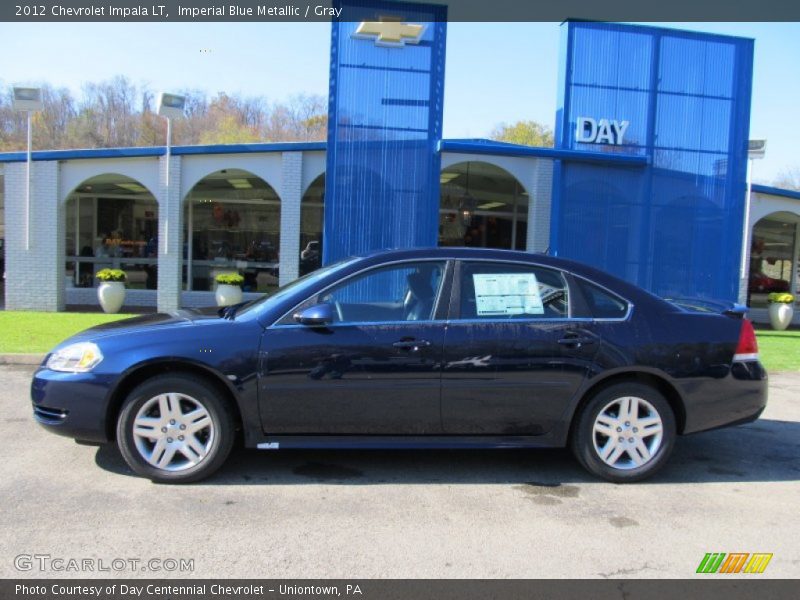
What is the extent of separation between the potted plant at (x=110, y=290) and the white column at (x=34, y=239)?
94 cm

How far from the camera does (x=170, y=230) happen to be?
1386 cm

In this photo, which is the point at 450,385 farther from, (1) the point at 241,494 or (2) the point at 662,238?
(2) the point at 662,238

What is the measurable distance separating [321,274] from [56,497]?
87.1 inches

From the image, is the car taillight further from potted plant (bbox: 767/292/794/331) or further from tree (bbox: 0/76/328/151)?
tree (bbox: 0/76/328/151)

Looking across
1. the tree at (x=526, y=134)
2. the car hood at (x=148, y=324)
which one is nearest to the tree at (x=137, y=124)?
the tree at (x=526, y=134)

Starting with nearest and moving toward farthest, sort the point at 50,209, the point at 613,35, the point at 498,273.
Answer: the point at 498,273 < the point at 613,35 < the point at 50,209

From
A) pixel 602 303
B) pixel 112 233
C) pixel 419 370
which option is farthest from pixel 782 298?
pixel 112 233

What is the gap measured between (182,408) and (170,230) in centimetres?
1046

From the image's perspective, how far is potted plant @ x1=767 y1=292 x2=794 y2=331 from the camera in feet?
50.8

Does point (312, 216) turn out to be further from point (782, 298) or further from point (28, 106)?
point (782, 298)

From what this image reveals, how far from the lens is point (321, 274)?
4660 millimetres

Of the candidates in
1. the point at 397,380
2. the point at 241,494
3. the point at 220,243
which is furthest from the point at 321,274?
the point at 220,243

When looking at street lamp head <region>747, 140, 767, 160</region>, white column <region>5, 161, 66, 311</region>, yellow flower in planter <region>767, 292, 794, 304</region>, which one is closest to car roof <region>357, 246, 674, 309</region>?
street lamp head <region>747, 140, 767, 160</region>

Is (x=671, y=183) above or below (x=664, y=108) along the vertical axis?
below
